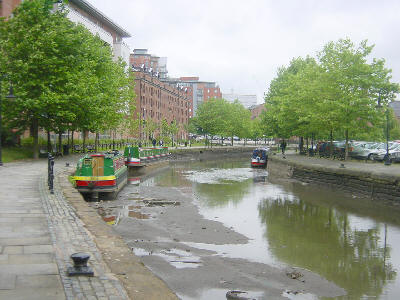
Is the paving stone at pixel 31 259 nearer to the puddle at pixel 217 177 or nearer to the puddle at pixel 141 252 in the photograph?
the puddle at pixel 141 252

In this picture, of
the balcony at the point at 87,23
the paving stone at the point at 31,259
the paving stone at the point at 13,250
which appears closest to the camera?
the paving stone at the point at 31,259

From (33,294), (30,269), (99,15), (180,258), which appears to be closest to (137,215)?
(180,258)

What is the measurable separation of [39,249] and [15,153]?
83.1 feet

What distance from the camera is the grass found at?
2885cm

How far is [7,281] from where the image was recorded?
5.95 meters

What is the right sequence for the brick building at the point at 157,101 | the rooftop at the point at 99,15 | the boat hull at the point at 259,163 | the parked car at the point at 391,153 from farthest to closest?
the brick building at the point at 157,101
the rooftop at the point at 99,15
the boat hull at the point at 259,163
the parked car at the point at 391,153

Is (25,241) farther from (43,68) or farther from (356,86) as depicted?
(356,86)

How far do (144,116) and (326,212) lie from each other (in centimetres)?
6329

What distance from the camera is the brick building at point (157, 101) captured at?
7875 centimetres

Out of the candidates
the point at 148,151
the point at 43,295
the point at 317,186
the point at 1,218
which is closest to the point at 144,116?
the point at 148,151

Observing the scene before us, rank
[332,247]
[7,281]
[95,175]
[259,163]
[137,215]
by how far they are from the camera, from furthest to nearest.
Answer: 1. [259,163]
2. [95,175]
3. [137,215]
4. [332,247]
5. [7,281]

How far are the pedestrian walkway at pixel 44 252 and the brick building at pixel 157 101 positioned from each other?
177ft

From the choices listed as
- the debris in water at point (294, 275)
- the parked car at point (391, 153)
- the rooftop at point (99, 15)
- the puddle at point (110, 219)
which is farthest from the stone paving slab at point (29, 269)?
the rooftop at point (99, 15)

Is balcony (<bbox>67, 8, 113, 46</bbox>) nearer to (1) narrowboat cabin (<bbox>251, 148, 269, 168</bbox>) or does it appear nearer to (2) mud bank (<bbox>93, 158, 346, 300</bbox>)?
(1) narrowboat cabin (<bbox>251, 148, 269, 168</bbox>)
